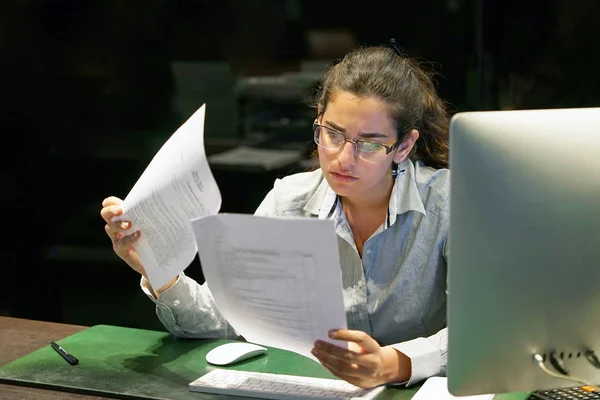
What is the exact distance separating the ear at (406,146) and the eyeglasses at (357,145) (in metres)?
0.07


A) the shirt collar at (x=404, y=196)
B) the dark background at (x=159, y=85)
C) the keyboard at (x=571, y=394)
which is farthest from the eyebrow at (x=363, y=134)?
the dark background at (x=159, y=85)

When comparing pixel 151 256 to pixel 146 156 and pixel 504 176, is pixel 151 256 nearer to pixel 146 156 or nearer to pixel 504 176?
pixel 504 176

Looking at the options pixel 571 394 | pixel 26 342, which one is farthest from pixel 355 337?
pixel 26 342

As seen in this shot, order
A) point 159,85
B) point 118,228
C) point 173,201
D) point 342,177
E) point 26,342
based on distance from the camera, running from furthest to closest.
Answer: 1. point 159,85
2. point 26,342
3. point 342,177
4. point 118,228
5. point 173,201

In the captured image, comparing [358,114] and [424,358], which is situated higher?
[358,114]

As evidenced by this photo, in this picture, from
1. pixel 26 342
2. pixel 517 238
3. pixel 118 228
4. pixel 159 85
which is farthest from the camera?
pixel 159 85

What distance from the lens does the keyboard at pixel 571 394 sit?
1415 mm

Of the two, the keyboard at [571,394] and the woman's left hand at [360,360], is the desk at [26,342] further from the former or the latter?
the keyboard at [571,394]

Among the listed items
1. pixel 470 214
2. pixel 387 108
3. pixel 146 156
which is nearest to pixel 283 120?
pixel 146 156

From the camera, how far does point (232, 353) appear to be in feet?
5.69

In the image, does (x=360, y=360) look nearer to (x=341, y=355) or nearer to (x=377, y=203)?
(x=341, y=355)

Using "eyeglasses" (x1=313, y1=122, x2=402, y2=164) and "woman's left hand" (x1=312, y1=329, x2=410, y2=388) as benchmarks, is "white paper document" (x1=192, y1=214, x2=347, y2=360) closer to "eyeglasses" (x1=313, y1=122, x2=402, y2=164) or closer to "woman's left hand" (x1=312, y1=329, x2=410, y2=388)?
"woman's left hand" (x1=312, y1=329, x2=410, y2=388)

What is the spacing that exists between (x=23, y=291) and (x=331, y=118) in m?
2.10

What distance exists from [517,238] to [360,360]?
41 centimetres
